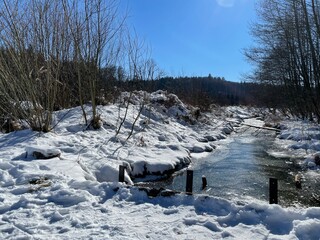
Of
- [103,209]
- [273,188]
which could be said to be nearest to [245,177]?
[273,188]

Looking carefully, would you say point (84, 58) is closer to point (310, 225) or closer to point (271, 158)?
point (271, 158)

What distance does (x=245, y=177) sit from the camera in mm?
8062

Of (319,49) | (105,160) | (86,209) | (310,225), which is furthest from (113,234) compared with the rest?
(319,49)

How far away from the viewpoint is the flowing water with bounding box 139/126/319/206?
255 inches

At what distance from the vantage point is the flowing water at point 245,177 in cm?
647

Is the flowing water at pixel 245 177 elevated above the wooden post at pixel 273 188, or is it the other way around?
the wooden post at pixel 273 188

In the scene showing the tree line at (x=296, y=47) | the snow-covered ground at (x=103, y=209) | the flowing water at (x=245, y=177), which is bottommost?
the flowing water at (x=245, y=177)

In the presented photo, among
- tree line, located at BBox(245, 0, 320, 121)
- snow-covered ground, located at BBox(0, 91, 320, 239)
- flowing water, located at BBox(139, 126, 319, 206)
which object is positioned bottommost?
flowing water, located at BBox(139, 126, 319, 206)

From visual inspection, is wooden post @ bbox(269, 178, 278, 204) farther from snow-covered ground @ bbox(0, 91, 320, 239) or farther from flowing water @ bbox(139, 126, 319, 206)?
flowing water @ bbox(139, 126, 319, 206)

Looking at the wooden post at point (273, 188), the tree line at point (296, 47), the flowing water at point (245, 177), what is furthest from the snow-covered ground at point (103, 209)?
the tree line at point (296, 47)

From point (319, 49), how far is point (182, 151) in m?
9.41

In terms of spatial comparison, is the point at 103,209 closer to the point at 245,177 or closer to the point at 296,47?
the point at 245,177

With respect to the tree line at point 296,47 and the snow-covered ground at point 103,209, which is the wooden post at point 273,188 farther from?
the tree line at point 296,47

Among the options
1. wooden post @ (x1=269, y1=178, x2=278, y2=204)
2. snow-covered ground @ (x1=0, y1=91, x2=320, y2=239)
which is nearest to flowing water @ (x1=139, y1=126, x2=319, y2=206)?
wooden post @ (x1=269, y1=178, x2=278, y2=204)
